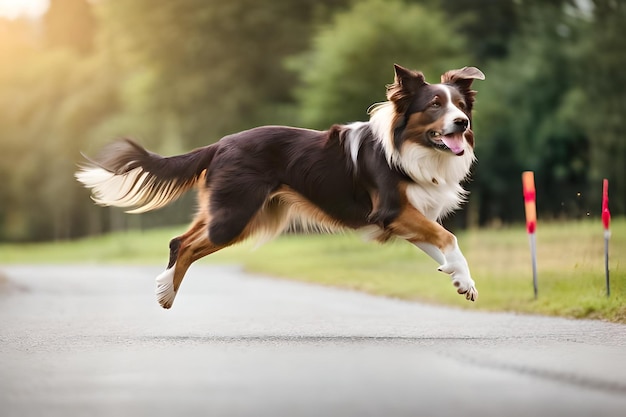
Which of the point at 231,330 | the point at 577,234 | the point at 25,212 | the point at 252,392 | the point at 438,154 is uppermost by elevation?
the point at 438,154

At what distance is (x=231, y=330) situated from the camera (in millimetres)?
8773

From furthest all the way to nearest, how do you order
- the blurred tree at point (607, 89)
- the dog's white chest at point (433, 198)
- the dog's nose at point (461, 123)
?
the blurred tree at point (607, 89) → the dog's white chest at point (433, 198) → the dog's nose at point (461, 123)

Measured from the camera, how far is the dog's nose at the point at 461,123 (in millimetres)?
7922

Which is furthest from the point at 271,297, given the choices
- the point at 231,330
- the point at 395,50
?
the point at 395,50

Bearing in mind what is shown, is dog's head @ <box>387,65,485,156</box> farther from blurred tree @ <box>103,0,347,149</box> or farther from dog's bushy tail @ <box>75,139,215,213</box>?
blurred tree @ <box>103,0,347,149</box>

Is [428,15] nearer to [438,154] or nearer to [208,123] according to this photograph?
[208,123]

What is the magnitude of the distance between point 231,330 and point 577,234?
10181 mm

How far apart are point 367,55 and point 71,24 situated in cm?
3588

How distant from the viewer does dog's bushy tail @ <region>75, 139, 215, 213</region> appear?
907 centimetres

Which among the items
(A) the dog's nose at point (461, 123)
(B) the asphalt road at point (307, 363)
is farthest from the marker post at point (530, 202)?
(A) the dog's nose at point (461, 123)

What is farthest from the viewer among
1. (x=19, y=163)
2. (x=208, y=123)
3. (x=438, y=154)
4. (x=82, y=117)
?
Answer: (x=19, y=163)

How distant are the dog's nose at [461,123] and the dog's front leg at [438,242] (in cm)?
76

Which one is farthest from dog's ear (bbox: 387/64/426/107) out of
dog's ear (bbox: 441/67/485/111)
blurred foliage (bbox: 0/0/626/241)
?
blurred foliage (bbox: 0/0/626/241)

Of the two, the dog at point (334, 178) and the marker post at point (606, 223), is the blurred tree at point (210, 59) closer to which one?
the marker post at point (606, 223)
